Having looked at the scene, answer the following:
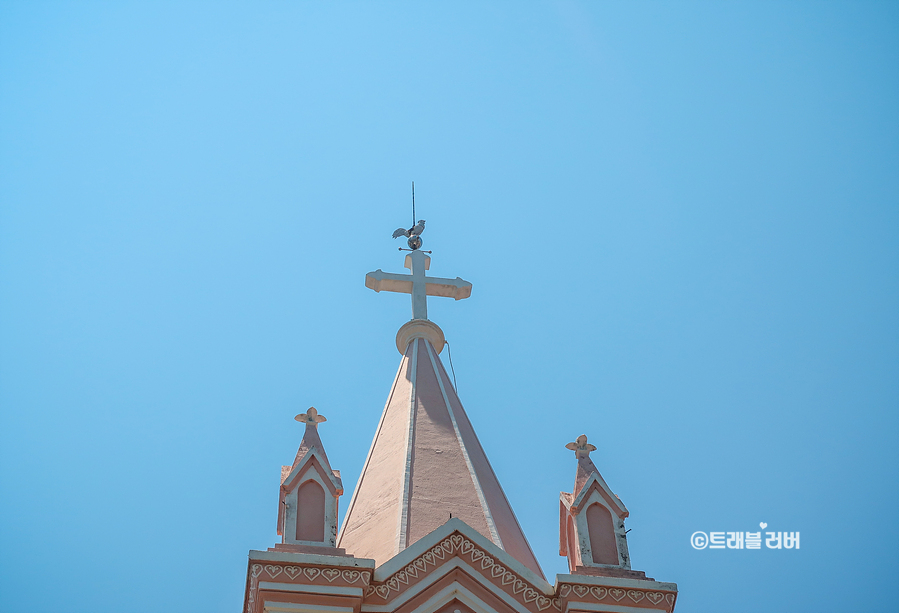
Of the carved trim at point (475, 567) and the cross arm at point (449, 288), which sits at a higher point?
the cross arm at point (449, 288)

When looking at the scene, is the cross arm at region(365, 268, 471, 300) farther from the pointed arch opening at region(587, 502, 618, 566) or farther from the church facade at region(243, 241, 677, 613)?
the pointed arch opening at region(587, 502, 618, 566)

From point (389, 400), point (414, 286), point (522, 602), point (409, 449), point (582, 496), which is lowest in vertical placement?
point (522, 602)

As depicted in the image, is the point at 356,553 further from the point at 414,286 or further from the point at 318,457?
the point at 414,286

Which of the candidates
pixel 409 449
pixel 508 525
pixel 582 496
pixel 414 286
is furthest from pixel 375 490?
pixel 414 286

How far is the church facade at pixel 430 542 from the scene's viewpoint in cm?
1066

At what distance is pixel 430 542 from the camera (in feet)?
36.7

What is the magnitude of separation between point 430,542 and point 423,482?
1.66 metres

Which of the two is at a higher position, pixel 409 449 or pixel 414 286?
pixel 414 286

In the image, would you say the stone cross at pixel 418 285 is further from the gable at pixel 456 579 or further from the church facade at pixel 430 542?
the gable at pixel 456 579

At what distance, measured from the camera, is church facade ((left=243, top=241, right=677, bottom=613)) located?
10664mm

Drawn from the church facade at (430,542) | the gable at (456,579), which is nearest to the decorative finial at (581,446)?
the church facade at (430,542)

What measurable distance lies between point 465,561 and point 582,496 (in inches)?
53.6

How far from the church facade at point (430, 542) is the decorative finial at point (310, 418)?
0.04ft

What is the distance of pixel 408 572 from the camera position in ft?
36.1
